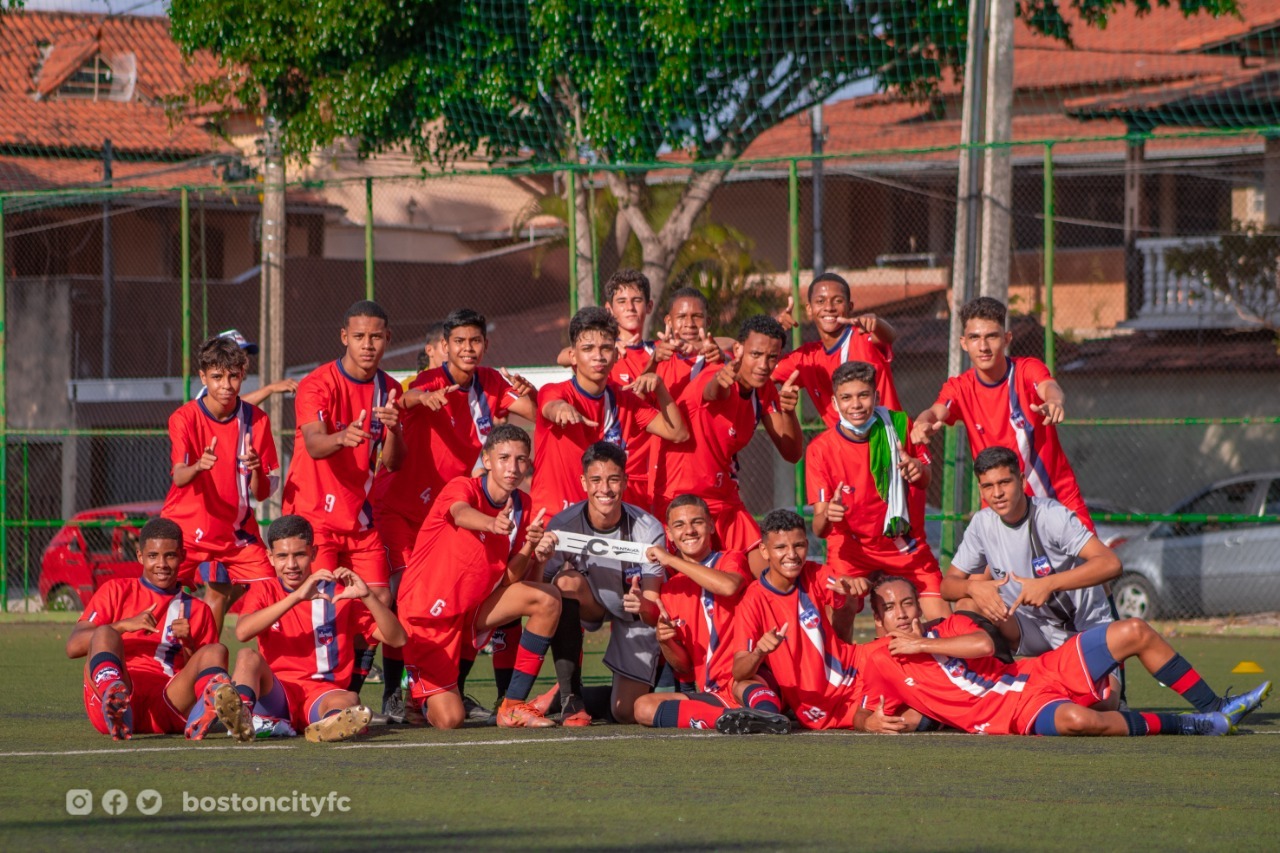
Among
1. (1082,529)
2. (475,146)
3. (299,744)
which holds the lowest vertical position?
(299,744)

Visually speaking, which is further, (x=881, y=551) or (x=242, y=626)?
(x=881, y=551)

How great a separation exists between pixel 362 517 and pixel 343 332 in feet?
3.31

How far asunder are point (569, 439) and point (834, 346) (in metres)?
1.64

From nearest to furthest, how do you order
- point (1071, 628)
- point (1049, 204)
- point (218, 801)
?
point (218, 801), point (1071, 628), point (1049, 204)

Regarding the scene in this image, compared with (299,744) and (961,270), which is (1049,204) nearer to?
(961,270)

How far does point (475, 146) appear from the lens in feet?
59.7

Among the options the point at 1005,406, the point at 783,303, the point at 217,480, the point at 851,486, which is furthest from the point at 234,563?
the point at 783,303

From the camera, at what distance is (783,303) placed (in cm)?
2208

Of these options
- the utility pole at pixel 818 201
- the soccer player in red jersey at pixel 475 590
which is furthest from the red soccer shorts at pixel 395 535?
the utility pole at pixel 818 201

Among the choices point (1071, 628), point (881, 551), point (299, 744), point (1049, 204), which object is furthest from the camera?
point (1049, 204)

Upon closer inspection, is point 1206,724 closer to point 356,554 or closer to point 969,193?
point 356,554

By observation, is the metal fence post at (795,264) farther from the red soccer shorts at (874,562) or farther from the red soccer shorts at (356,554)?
the red soccer shorts at (356,554)

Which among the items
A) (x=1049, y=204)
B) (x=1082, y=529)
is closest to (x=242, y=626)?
(x=1082, y=529)

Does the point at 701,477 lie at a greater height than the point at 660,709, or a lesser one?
greater
